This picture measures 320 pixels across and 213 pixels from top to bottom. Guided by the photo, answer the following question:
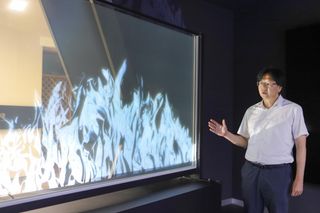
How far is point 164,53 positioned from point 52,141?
122 cm

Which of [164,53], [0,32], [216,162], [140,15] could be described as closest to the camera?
[0,32]

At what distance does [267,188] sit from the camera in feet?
7.83

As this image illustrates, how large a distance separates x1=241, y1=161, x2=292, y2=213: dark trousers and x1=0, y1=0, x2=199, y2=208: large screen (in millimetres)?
565

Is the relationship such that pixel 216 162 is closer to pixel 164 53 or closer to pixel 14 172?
pixel 164 53

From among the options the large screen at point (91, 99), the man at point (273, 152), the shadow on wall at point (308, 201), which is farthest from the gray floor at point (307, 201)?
the large screen at point (91, 99)

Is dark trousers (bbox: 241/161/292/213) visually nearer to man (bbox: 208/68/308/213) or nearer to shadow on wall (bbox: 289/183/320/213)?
man (bbox: 208/68/308/213)

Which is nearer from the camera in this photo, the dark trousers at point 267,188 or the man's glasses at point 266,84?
the dark trousers at point 267,188

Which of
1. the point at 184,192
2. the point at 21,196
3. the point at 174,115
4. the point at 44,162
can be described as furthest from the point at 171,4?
the point at 21,196

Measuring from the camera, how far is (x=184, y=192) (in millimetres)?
→ 2529

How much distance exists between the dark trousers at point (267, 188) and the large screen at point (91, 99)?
0.57m

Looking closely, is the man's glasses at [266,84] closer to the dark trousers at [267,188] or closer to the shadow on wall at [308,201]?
the dark trousers at [267,188]

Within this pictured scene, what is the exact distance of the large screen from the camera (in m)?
1.76

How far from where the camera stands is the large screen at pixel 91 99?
176cm

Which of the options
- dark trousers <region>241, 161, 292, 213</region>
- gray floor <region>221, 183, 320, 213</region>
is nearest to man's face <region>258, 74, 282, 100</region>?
dark trousers <region>241, 161, 292, 213</region>
